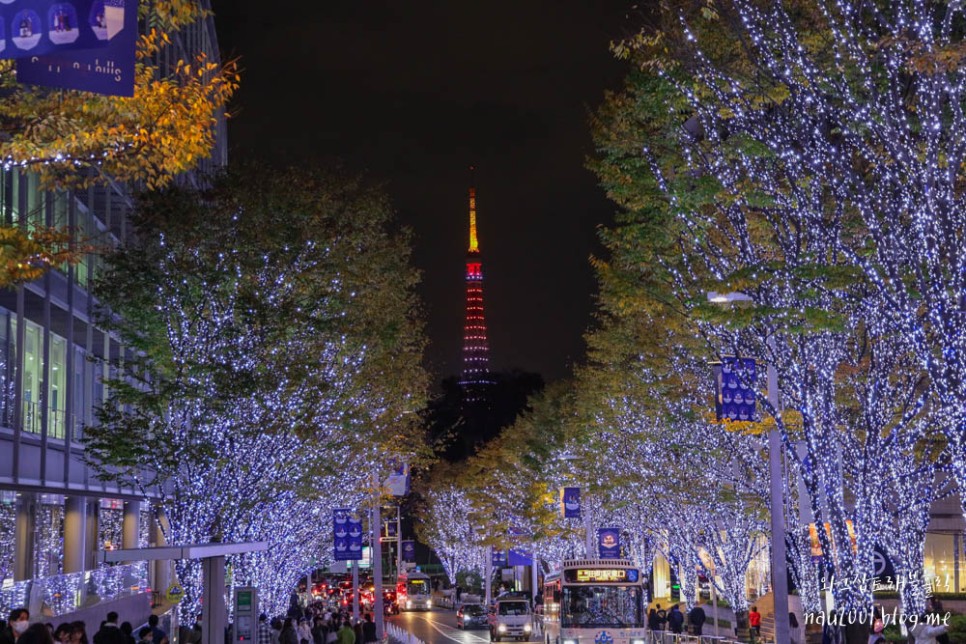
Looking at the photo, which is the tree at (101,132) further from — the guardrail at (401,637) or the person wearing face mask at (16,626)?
the guardrail at (401,637)

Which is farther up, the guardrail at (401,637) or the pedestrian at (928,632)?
the pedestrian at (928,632)

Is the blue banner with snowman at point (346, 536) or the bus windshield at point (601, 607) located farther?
the blue banner with snowman at point (346, 536)

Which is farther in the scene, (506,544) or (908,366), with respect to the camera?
(506,544)

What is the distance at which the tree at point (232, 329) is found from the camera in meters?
23.6

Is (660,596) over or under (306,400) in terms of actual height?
under

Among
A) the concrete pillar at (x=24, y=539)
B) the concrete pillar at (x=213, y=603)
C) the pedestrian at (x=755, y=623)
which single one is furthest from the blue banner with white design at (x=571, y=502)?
the concrete pillar at (x=213, y=603)

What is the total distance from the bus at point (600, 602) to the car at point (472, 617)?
27.1 metres

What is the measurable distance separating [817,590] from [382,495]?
13.4m

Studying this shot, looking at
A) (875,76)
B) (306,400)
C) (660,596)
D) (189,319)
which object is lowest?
(660,596)

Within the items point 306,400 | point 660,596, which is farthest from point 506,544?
point 306,400

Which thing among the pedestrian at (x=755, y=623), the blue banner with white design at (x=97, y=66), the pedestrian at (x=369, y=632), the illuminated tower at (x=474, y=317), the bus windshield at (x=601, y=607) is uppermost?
the illuminated tower at (x=474, y=317)

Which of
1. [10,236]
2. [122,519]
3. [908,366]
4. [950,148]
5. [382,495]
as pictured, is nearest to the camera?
[10,236]

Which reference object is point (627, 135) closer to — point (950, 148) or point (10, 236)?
point (950, 148)

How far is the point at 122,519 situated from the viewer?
4500 centimetres
